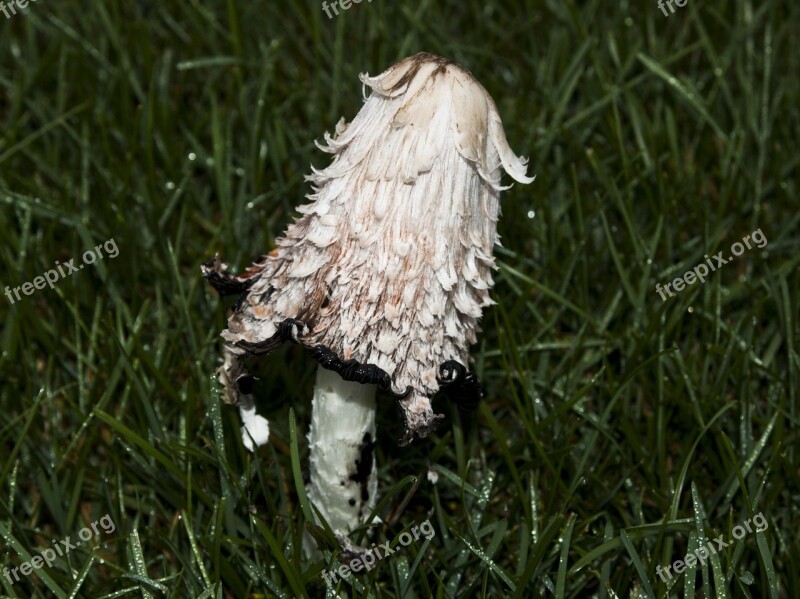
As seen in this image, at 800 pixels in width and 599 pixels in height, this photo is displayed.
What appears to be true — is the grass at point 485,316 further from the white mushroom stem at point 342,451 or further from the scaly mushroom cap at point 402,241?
the scaly mushroom cap at point 402,241

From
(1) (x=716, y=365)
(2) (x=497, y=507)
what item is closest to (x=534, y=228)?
(1) (x=716, y=365)

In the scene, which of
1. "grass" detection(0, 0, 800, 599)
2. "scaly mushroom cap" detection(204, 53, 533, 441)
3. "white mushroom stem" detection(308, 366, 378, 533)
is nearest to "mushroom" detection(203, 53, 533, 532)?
"scaly mushroom cap" detection(204, 53, 533, 441)

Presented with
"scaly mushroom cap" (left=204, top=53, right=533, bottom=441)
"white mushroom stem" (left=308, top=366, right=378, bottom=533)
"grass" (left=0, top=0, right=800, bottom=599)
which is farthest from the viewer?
"grass" (left=0, top=0, right=800, bottom=599)

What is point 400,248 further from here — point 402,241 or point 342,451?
point 342,451

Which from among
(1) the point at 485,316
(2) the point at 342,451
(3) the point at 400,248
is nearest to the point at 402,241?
(3) the point at 400,248

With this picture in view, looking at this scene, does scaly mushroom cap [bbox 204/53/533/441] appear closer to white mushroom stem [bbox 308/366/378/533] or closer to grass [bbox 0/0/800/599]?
white mushroom stem [bbox 308/366/378/533]
